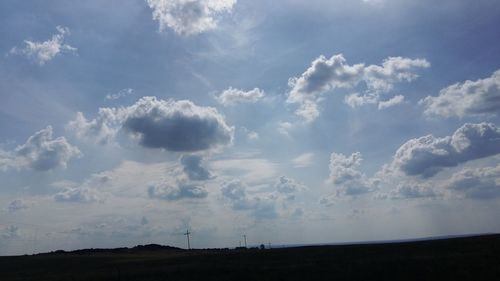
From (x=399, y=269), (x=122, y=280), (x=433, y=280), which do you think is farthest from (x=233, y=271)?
(x=433, y=280)

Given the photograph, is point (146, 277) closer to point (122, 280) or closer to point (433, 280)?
point (122, 280)

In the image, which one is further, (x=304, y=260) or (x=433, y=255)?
(x=304, y=260)

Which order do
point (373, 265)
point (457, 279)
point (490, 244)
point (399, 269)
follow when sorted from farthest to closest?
point (490, 244)
point (373, 265)
point (399, 269)
point (457, 279)

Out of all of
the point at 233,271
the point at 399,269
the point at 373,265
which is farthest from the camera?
the point at 233,271

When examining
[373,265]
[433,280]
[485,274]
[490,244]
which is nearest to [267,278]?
[373,265]

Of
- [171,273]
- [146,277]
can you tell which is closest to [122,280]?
[146,277]

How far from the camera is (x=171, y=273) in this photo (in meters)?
67.8

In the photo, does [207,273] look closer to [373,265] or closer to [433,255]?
[373,265]

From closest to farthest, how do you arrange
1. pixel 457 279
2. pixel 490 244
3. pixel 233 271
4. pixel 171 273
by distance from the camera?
pixel 457 279 < pixel 233 271 < pixel 171 273 < pixel 490 244

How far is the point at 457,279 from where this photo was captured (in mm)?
46812

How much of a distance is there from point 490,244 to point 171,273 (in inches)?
1754

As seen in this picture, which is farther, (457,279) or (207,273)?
(207,273)

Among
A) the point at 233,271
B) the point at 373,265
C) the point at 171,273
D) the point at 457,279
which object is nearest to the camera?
the point at 457,279

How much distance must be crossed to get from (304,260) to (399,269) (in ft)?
67.2
